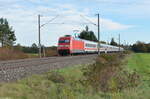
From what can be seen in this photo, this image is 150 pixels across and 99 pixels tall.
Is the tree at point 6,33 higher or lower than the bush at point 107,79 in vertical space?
higher

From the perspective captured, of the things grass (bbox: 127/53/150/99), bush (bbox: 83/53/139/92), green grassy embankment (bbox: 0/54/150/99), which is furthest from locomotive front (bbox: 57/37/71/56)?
bush (bbox: 83/53/139/92)

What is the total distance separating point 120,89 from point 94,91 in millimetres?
1339

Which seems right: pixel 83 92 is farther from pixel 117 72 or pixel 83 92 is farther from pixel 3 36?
pixel 3 36

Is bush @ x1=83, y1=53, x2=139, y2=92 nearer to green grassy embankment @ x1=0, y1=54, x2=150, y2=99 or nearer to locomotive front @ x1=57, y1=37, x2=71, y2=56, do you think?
green grassy embankment @ x1=0, y1=54, x2=150, y2=99

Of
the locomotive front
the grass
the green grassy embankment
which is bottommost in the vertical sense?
the grass

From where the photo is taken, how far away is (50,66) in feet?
83.6

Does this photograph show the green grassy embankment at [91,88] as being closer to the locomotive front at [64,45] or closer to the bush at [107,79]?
the bush at [107,79]

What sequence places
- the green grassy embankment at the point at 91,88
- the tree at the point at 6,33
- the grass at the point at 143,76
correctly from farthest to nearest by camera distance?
the tree at the point at 6,33 < the grass at the point at 143,76 < the green grassy embankment at the point at 91,88

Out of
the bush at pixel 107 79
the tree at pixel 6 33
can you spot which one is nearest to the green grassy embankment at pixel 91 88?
the bush at pixel 107 79

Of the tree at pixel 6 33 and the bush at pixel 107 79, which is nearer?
the bush at pixel 107 79

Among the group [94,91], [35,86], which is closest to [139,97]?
[94,91]

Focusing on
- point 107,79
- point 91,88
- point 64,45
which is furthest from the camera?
point 64,45

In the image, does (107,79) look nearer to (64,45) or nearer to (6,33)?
(64,45)

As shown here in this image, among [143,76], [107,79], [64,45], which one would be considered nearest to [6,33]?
[64,45]
